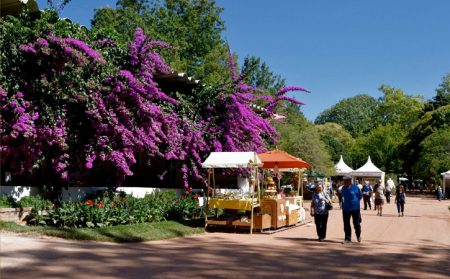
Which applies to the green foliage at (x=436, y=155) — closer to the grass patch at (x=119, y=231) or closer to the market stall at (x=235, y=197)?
the market stall at (x=235, y=197)

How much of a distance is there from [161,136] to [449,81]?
76533 mm

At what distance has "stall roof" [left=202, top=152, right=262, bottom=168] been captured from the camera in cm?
1491

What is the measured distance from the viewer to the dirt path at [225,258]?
7.78 metres

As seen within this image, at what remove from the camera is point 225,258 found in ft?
31.8

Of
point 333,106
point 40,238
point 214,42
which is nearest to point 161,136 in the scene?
point 40,238

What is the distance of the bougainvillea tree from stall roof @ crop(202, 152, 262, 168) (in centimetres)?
201

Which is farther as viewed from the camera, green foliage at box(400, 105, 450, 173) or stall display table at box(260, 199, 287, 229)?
green foliage at box(400, 105, 450, 173)

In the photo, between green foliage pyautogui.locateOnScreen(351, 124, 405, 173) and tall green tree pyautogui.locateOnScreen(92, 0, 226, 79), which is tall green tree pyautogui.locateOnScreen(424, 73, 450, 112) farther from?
tall green tree pyautogui.locateOnScreen(92, 0, 226, 79)

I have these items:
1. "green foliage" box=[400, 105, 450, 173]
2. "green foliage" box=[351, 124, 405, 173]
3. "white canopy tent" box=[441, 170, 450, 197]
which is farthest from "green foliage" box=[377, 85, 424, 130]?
"white canopy tent" box=[441, 170, 450, 197]

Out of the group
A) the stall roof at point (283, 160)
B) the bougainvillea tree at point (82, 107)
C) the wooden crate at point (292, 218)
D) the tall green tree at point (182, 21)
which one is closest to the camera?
the bougainvillea tree at point (82, 107)

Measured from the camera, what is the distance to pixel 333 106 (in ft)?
389

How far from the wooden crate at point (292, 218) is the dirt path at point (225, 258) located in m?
3.37

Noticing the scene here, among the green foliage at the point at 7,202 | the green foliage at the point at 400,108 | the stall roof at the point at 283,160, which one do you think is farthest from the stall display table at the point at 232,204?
the green foliage at the point at 400,108

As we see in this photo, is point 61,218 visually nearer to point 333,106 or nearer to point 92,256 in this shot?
point 92,256
